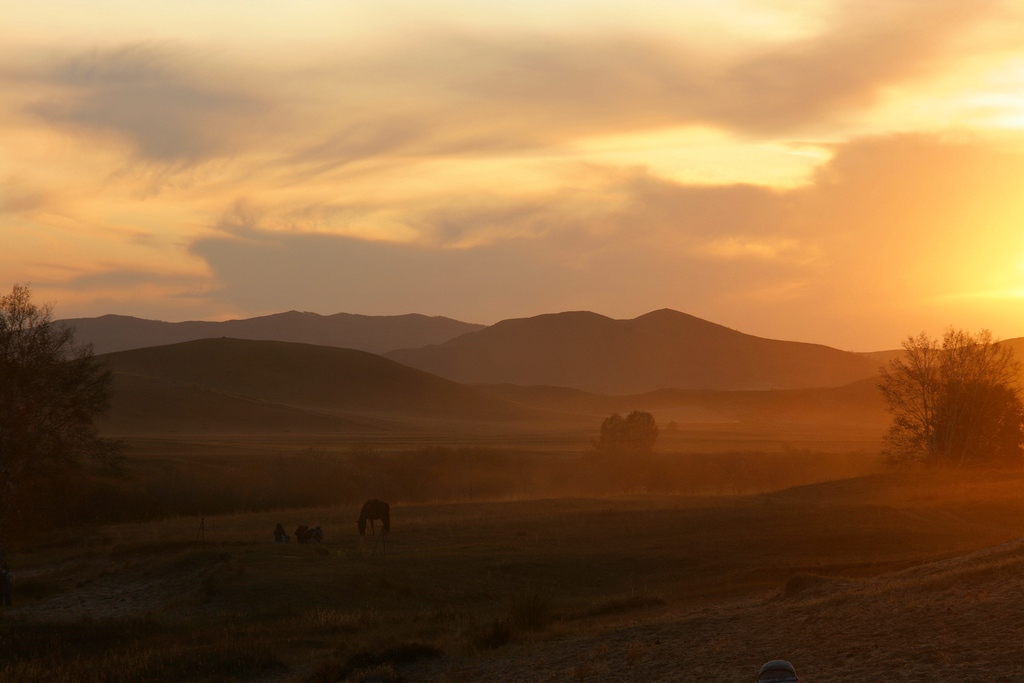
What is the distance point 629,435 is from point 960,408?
30942mm

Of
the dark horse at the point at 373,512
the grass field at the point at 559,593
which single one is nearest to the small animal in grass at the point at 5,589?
the grass field at the point at 559,593

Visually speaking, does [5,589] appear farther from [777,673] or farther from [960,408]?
[960,408]

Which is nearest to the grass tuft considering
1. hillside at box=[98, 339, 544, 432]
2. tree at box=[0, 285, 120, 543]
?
tree at box=[0, 285, 120, 543]

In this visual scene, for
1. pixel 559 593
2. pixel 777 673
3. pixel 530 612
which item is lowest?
pixel 559 593

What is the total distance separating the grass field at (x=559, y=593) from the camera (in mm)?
13938

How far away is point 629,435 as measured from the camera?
8394 cm

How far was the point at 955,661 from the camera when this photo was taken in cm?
1120

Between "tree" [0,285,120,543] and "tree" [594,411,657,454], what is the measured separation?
5082 centimetres

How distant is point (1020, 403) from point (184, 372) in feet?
524

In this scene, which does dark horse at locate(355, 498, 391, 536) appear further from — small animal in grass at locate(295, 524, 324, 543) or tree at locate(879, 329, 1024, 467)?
tree at locate(879, 329, 1024, 467)

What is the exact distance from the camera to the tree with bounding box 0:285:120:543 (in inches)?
1409

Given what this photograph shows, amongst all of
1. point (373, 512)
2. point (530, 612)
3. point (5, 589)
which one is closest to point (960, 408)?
point (373, 512)

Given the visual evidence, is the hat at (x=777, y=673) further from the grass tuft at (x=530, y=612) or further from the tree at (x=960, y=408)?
the tree at (x=960, y=408)

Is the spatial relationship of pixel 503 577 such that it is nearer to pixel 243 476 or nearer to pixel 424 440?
pixel 243 476
